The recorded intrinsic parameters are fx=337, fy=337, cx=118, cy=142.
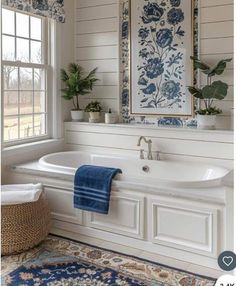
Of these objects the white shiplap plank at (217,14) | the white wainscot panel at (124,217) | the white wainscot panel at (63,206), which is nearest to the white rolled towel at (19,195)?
the white wainscot panel at (63,206)

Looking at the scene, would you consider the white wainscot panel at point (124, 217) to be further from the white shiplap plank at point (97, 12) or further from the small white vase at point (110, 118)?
the white shiplap plank at point (97, 12)

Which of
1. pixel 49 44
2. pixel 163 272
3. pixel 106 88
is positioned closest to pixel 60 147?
pixel 106 88

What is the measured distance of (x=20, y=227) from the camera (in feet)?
8.79

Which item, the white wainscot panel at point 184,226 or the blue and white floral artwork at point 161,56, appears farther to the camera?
the blue and white floral artwork at point 161,56

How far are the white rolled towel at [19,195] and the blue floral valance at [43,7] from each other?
1.74 m

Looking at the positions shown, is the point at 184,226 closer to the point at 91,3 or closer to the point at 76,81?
the point at 76,81

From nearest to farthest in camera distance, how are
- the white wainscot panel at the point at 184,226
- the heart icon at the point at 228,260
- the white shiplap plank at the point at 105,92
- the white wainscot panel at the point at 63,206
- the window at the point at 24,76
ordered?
the heart icon at the point at 228,260 < the white wainscot panel at the point at 184,226 < the white wainscot panel at the point at 63,206 < the window at the point at 24,76 < the white shiplap plank at the point at 105,92

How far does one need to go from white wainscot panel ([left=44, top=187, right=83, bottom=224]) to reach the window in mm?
795

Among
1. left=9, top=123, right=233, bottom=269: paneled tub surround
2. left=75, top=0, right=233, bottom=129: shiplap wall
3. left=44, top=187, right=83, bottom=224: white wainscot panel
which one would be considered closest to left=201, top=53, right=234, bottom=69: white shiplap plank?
left=75, top=0, right=233, bottom=129: shiplap wall

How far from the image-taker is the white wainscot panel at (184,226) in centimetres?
244

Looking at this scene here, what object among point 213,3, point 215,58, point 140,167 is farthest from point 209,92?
point 140,167

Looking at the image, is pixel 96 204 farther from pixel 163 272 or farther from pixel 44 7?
pixel 44 7

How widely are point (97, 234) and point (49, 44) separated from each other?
2219 mm

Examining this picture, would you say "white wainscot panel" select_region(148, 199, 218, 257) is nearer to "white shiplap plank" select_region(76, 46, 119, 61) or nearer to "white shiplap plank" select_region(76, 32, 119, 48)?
"white shiplap plank" select_region(76, 46, 119, 61)
